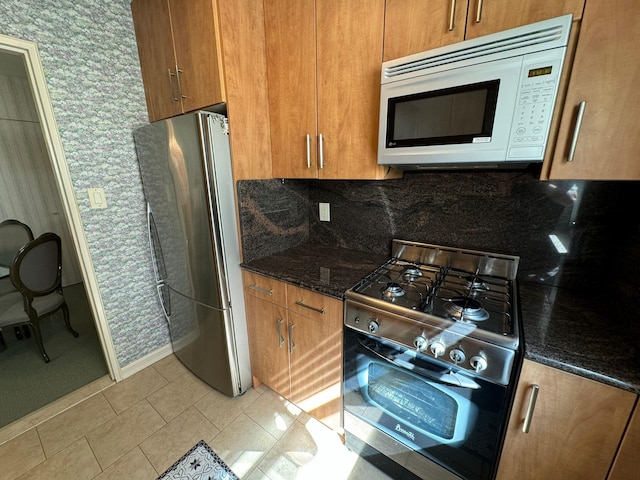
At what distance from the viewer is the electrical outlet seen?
73.1 inches

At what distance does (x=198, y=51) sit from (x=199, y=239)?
0.98 meters

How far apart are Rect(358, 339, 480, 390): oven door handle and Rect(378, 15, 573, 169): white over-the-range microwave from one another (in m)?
0.78

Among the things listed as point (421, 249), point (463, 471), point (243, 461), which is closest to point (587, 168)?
point (421, 249)

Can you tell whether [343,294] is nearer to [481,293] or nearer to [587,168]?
[481,293]

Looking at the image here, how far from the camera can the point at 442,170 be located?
1.38m

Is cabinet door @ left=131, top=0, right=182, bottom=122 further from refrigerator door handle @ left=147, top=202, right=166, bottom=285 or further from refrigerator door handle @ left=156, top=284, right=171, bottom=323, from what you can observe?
refrigerator door handle @ left=156, top=284, right=171, bottom=323

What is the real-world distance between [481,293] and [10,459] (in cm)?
252

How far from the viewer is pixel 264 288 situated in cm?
150

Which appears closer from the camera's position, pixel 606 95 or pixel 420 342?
pixel 606 95

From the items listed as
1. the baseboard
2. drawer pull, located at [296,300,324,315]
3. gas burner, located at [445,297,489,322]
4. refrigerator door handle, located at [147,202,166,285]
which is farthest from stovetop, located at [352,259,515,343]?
the baseboard

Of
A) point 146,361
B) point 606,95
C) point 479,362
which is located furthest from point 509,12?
point 146,361

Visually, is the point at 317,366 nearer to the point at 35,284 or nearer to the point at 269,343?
the point at 269,343

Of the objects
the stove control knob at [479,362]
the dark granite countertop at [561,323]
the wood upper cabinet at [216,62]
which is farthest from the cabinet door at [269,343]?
the stove control knob at [479,362]

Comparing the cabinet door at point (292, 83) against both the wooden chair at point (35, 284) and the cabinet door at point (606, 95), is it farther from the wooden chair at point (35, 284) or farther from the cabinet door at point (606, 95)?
the wooden chair at point (35, 284)
